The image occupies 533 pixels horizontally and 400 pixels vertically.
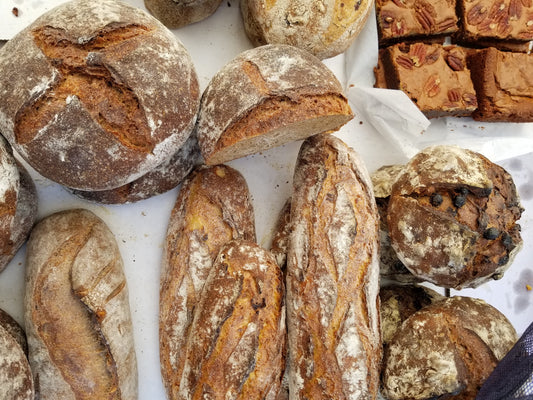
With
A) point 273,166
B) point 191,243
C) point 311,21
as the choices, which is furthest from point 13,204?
point 311,21

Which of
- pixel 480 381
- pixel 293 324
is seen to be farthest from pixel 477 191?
pixel 293 324

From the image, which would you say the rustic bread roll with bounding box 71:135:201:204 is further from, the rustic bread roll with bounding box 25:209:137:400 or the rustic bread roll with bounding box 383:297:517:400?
the rustic bread roll with bounding box 383:297:517:400

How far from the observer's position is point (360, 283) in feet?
7.20

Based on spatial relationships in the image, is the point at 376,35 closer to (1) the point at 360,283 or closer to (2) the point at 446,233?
(2) the point at 446,233

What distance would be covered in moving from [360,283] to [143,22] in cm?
149

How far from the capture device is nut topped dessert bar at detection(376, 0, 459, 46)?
2670 millimetres

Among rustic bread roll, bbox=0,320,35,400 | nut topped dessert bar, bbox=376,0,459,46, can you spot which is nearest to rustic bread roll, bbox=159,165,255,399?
rustic bread roll, bbox=0,320,35,400

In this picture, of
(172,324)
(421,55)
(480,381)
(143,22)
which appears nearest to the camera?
(143,22)

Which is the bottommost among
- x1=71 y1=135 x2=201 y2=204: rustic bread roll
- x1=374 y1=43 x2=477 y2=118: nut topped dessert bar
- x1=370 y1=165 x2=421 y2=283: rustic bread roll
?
x1=370 y1=165 x2=421 y2=283: rustic bread roll

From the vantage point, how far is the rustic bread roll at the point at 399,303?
2.54 metres

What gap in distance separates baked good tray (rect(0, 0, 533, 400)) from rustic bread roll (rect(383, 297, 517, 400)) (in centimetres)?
61

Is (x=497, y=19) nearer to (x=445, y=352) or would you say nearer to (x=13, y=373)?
(x=445, y=352)

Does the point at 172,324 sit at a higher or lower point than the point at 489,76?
lower

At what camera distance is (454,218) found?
7.29ft
